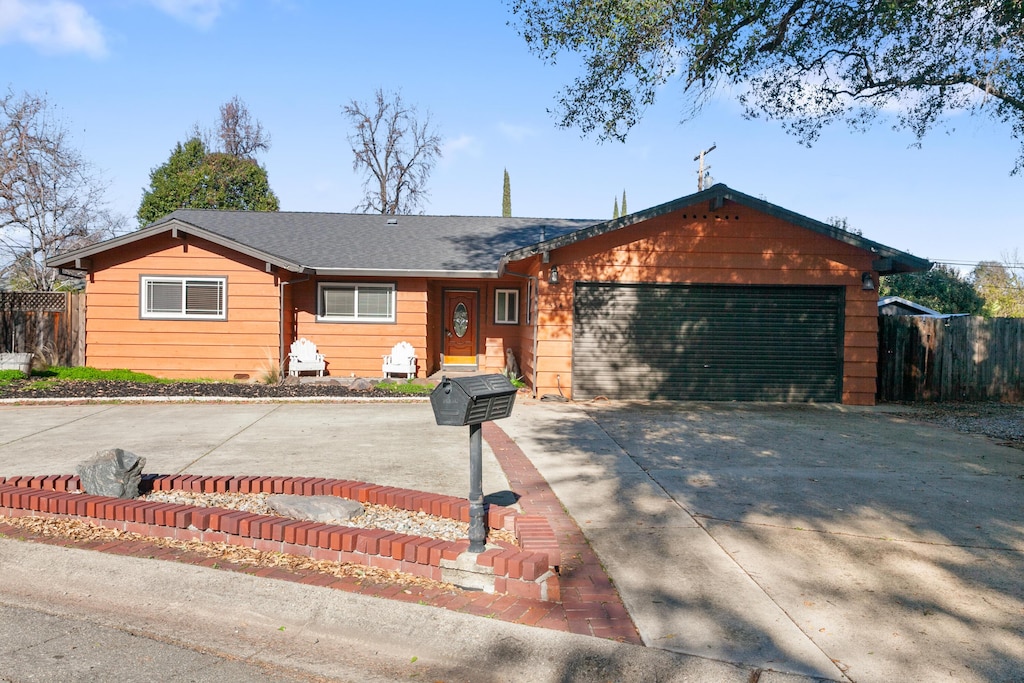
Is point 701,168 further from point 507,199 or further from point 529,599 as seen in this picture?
point 529,599

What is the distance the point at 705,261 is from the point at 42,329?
579 inches

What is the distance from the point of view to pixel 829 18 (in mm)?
13078

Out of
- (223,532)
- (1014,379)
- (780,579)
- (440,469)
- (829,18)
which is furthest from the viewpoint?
(1014,379)

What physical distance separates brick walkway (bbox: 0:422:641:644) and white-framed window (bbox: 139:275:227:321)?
1082cm

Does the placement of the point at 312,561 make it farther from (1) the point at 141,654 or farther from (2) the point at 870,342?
(2) the point at 870,342

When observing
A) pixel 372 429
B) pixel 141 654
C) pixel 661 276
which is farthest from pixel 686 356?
pixel 141 654

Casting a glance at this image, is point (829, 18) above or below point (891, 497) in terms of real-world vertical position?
above

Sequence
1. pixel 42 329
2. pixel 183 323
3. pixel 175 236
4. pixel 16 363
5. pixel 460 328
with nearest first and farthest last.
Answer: pixel 16 363
pixel 175 236
pixel 183 323
pixel 42 329
pixel 460 328

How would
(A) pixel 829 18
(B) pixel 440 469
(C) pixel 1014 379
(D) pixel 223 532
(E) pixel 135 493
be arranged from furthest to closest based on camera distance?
(C) pixel 1014 379
(A) pixel 829 18
(B) pixel 440 469
(E) pixel 135 493
(D) pixel 223 532

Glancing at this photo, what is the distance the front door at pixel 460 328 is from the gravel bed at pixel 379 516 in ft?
41.4

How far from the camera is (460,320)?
18359mm

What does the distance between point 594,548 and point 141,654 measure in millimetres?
2768

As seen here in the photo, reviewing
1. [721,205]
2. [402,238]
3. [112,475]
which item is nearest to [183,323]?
[402,238]

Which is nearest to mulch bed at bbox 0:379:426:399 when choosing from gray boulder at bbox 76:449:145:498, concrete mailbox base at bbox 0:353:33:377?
concrete mailbox base at bbox 0:353:33:377
